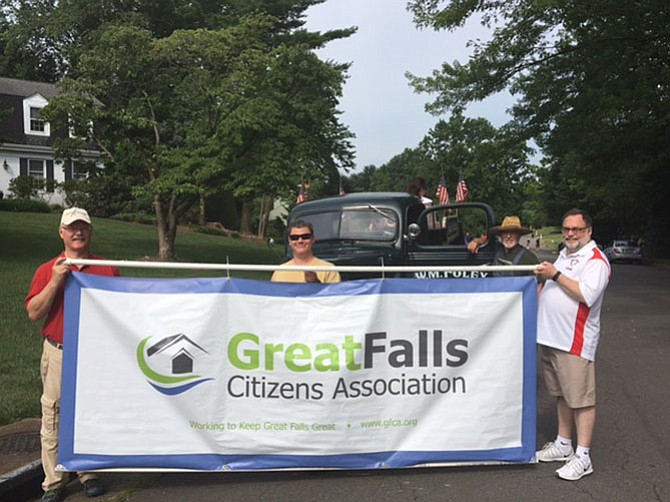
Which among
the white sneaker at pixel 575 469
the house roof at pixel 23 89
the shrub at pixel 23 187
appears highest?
the house roof at pixel 23 89

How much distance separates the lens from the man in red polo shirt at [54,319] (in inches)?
179

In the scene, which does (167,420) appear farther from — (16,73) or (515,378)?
(16,73)

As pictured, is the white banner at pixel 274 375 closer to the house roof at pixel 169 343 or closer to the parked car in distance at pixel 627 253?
the house roof at pixel 169 343

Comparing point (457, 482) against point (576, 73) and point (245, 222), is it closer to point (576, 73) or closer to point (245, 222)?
point (576, 73)

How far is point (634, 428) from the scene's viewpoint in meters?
6.25

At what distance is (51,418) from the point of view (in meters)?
4.66

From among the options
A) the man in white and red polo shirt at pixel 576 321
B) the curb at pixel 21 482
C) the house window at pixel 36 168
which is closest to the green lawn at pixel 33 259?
the curb at pixel 21 482

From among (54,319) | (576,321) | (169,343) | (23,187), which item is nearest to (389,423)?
(576,321)

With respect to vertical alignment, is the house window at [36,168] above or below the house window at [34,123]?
below

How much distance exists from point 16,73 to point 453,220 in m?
57.4

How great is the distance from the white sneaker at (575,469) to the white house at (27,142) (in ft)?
129

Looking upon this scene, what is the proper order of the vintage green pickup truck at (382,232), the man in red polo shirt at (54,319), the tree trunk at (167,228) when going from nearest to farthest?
the man in red polo shirt at (54,319) < the vintage green pickup truck at (382,232) < the tree trunk at (167,228)

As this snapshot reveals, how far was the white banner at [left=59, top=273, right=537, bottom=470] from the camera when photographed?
15.3ft

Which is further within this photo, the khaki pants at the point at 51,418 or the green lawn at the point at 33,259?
the green lawn at the point at 33,259
